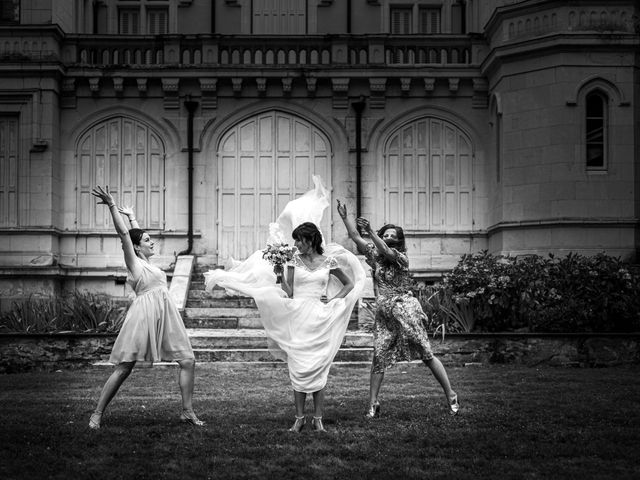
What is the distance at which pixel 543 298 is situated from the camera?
1509 centimetres

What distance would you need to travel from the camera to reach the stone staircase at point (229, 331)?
14.4m

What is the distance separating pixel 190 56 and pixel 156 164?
2577mm

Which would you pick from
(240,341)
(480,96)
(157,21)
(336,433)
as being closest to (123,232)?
(336,433)

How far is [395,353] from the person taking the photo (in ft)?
30.6

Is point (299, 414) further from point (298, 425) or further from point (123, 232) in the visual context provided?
point (123, 232)

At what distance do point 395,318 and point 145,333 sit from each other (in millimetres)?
2603

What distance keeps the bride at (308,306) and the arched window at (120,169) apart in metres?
11.7

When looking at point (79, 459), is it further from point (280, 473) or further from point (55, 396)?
point (55, 396)

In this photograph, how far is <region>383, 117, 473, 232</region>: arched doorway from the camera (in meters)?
20.4

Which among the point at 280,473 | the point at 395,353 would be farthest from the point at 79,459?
the point at 395,353

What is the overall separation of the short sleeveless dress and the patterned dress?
203cm

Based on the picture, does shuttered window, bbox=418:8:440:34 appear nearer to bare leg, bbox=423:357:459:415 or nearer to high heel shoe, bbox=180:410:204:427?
bare leg, bbox=423:357:459:415

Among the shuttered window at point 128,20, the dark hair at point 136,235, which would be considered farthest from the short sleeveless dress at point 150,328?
the shuttered window at point 128,20

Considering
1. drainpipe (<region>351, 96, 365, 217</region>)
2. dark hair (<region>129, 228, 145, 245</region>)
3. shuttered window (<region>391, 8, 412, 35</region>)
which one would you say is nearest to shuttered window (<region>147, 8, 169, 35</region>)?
drainpipe (<region>351, 96, 365, 217</region>)
